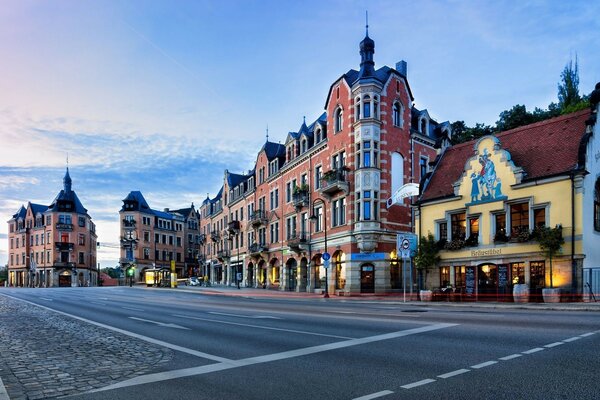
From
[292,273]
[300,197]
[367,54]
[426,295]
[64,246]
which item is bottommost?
[292,273]

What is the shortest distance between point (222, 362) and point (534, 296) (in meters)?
20.5

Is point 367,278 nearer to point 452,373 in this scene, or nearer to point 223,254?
point 452,373

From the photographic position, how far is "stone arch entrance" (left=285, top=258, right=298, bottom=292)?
49.7 meters

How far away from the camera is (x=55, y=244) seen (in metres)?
96.6

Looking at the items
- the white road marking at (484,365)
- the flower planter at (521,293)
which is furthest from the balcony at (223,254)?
the white road marking at (484,365)

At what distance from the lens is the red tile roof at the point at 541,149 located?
86.4 ft

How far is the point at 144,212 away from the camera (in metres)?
105

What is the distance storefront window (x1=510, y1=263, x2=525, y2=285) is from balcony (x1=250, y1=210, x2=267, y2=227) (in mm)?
32871

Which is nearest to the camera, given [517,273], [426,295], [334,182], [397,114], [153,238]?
[517,273]

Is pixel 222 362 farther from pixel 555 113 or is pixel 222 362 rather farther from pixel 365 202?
pixel 555 113

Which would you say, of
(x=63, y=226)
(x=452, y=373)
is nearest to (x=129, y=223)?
(x=63, y=226)

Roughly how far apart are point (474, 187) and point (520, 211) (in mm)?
3152

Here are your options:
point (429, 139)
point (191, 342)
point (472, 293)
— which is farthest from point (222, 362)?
point (429, 139)

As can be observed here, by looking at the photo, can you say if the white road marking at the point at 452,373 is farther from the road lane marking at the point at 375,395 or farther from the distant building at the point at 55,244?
the distant building at the point at 55,244
